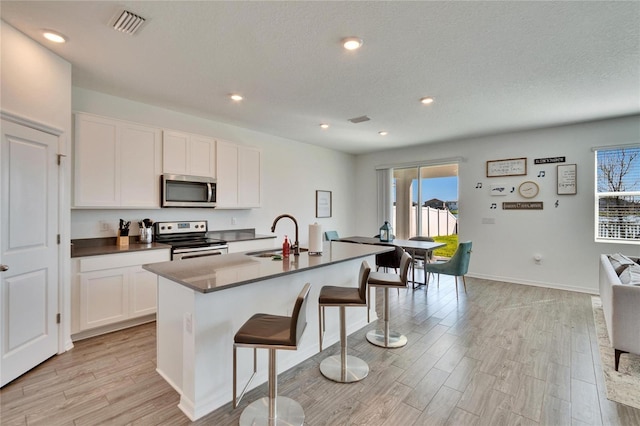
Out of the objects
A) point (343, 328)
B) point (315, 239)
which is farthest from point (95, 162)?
point (343, 328)

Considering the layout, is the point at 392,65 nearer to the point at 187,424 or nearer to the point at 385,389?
the point at 385,389

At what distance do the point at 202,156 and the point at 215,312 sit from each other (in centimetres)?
275

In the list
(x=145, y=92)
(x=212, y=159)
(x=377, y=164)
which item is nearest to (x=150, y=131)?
(x=145, y=92)

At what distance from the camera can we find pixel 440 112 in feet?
13.6

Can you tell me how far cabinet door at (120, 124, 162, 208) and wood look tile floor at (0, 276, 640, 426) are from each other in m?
1.47

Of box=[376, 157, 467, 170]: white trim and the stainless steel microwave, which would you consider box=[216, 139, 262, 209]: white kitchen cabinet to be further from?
box=[376, 157, 467, 170]: white trim

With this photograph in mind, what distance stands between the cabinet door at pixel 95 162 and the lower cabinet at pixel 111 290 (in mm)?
669

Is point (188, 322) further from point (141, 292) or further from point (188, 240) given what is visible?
point (188, 240)

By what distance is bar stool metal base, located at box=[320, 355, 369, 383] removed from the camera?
229cm

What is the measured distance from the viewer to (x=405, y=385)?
223cm

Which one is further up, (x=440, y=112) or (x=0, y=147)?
(x=440, y=112)

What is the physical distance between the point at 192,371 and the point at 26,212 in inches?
75.1

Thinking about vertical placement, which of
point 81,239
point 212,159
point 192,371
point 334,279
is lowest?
point 192,371

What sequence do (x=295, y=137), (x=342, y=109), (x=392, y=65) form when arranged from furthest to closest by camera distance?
(x=295, y=137) → (x=342, y=109) → (x=392, y=65)
